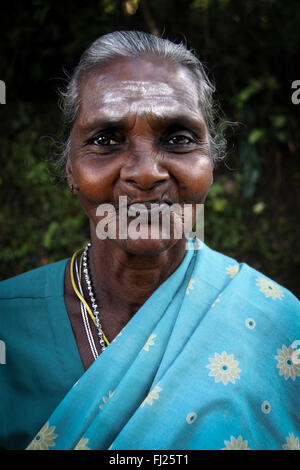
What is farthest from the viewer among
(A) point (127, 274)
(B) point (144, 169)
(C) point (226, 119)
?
(C) point (226, 119)

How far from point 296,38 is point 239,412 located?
12.5 ft

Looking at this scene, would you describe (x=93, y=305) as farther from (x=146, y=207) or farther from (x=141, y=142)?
(x=141, y=142)

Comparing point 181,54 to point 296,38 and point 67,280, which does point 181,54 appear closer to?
point 67,280

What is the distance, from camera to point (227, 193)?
450cm

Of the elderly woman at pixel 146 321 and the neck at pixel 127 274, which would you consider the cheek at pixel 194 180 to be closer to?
the elderly woman at pixel 146 321

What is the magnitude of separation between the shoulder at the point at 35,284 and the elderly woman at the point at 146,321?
0.07 ft

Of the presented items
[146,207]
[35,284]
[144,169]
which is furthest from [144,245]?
[35,284]

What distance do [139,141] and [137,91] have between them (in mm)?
191

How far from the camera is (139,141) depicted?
5.36 ft

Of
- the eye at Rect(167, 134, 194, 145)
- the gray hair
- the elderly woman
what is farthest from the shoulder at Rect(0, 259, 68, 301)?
the eye at Rect(167, 134, 194, 145)

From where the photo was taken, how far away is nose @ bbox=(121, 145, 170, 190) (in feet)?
5.12

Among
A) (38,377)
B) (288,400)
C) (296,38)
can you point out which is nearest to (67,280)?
(38,377)

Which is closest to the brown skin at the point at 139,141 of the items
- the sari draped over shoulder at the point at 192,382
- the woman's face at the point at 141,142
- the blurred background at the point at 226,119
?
the woman's face at the point at 141,142

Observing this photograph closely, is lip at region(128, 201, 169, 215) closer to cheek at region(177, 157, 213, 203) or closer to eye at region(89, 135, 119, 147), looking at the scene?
cheek at region(177, 157, 213, 203)
